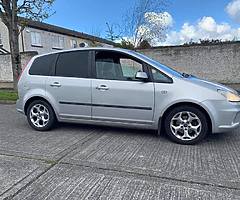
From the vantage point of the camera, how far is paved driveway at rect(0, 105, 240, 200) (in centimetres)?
283

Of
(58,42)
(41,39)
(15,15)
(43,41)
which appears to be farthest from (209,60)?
(58,42)

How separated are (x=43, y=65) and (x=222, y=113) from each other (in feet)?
12.2

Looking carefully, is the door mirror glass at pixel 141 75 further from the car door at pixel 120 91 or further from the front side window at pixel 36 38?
the front side window at pixel 36 38

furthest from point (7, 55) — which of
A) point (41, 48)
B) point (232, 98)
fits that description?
point (232, 98)

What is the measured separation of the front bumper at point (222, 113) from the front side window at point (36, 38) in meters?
26.6

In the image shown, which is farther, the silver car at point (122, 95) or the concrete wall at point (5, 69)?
the concrete wall at point (5, 69)

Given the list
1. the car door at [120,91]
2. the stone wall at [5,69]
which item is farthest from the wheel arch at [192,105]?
the stone wall at [5,69]

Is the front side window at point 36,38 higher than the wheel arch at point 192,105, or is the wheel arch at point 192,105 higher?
the front side window at point 36,38

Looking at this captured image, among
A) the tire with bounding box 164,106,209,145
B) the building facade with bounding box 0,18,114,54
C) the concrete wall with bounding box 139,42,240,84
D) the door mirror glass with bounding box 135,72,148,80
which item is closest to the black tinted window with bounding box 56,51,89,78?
the door mirror glass with bounding box 135,72,148,80

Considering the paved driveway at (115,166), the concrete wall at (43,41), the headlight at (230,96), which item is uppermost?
the concrete wall at (43,41)

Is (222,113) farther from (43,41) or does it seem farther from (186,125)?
(43,41)

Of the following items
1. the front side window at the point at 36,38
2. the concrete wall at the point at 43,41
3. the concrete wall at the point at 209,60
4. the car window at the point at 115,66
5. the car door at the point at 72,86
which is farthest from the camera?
the front side window at the point at 36,38

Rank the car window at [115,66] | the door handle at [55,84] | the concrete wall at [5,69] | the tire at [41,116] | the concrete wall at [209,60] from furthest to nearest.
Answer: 1. the concrete wall at [5,69]
2. the concrete wall at [209,60]
3. the tire at [41,116]
4. the door handle at [55,84]
5. the car window at [115,66]

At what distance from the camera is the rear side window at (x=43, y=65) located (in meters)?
5.25
